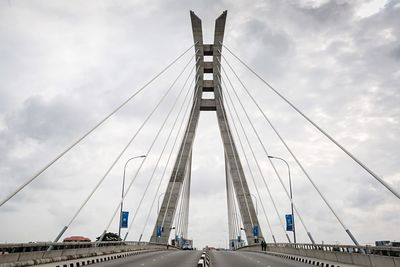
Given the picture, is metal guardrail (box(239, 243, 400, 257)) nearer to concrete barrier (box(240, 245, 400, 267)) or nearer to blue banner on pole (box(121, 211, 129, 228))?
concrete barrier (box(240, 245, 400, 267))

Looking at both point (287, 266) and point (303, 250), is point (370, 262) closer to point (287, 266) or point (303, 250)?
point (287, 266)

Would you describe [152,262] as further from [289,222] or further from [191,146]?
[191,146]

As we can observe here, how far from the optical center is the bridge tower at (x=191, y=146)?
4462 centimetres

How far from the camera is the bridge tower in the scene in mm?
44625

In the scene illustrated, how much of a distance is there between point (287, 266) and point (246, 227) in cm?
2470

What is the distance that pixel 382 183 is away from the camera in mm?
14891

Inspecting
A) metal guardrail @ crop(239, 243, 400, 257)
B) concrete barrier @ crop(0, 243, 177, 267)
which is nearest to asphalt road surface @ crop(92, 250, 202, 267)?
concrete barrier @ crop(0, 243, 177, 267)

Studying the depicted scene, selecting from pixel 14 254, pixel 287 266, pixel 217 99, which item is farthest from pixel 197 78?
pixel 14 254

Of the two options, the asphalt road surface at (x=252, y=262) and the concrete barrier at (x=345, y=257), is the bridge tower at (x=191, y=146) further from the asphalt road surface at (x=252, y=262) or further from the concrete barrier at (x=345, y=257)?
the asphalt road surface at (x=252, y=262)

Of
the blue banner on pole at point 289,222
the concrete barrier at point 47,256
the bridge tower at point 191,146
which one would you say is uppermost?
the bridge tower at point 191,146

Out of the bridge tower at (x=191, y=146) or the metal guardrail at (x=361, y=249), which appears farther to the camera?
the bridge tower at (x=191, y=146)

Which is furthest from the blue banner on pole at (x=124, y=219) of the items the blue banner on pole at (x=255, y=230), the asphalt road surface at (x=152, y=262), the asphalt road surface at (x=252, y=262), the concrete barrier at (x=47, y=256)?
the blue banner on pole at (x=255, y=230)

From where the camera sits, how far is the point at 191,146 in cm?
4828

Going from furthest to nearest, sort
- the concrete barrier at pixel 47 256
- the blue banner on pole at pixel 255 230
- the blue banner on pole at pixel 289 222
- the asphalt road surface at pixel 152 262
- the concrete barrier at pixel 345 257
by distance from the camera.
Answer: the blue banner on pole at pixel 255 230
the blue banner on pole at pixel 289 222
the asphalt road surface at pixel 152 262
the concrete barrier at pixel 345 257
the concrete barrier at pixel 47 256
